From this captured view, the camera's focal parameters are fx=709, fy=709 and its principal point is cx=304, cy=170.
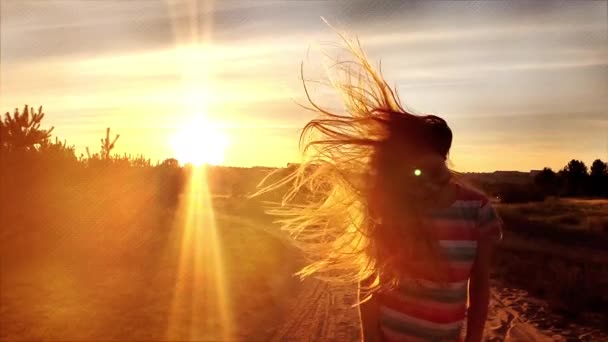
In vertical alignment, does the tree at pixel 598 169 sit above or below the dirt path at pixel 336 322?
above

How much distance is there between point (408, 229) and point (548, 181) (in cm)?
8578

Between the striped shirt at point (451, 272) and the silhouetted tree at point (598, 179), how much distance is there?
69.4 m

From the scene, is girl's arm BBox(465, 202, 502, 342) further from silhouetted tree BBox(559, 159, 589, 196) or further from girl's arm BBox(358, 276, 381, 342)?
silhouetted tree BBox(559, 159, 589, 196)

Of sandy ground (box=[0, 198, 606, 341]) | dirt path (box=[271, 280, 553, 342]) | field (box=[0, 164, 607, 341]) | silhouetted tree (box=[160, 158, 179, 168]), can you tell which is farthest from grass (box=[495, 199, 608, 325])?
silhouetted tree (box=[160, 158, 179, 168])

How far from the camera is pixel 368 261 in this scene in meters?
3.22

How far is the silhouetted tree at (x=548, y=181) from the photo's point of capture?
79.6 metres

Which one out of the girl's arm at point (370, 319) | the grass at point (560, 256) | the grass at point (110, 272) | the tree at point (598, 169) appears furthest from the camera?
the tree at point (598, 169)

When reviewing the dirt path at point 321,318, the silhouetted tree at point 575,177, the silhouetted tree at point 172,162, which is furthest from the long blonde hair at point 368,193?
the silhouetted tree at point 575,177

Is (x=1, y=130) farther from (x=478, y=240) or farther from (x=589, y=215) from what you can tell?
(x=589, y=215)

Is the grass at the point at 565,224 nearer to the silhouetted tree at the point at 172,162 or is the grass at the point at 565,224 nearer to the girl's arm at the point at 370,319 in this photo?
the silhouetted tree at the point at 172,162

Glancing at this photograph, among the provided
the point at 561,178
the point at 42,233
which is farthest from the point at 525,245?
the point at 561,178

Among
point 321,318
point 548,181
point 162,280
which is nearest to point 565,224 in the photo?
point 162,280

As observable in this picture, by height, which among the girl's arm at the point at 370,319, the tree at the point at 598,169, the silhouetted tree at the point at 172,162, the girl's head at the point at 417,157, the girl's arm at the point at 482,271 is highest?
the tree at the point at 598,169

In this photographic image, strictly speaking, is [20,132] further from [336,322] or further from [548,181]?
[548,181]
